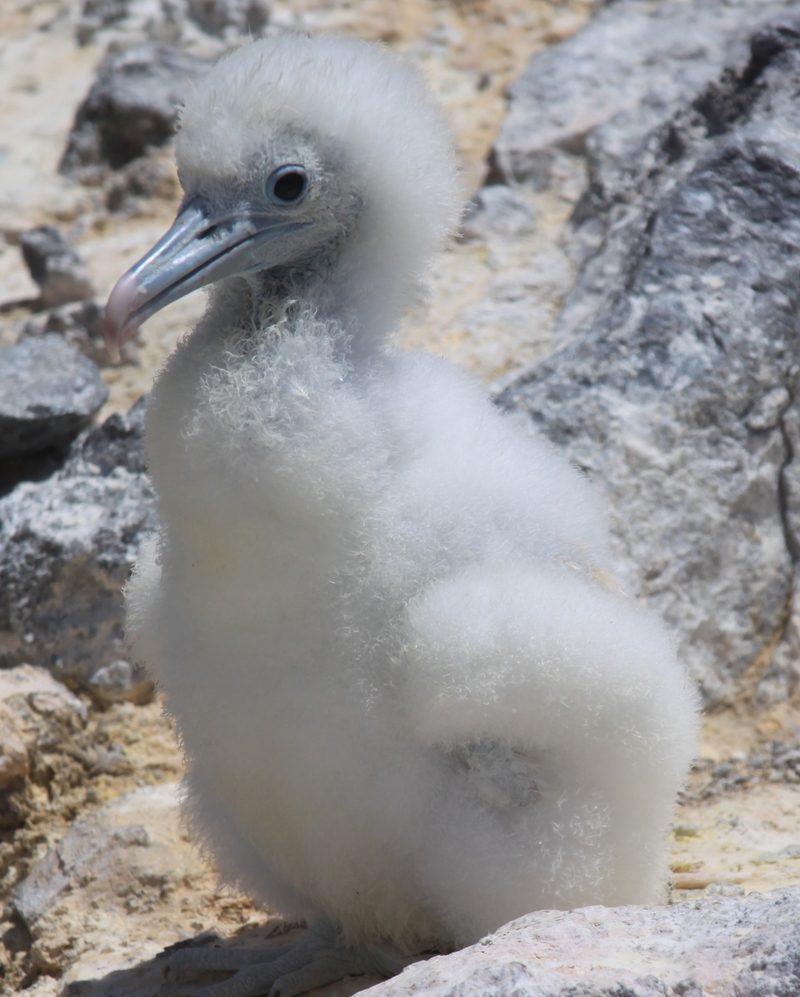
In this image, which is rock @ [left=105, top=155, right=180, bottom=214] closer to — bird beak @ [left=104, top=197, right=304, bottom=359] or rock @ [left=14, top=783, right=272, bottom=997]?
rock @ [left=14, top=783, right=272, bottom=997]

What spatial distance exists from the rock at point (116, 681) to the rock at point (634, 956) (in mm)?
1946

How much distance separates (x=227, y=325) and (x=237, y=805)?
1031 millimetres

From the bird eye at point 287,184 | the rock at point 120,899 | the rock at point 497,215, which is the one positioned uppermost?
the bird eye at point 287,184

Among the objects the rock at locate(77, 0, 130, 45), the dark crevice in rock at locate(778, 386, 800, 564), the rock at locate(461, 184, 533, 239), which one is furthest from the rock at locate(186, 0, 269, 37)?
the dark crevice in rock at locate(778, 386, 800, 564)

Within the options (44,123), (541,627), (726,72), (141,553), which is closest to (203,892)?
(141,553)

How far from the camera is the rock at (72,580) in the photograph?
3.76 metres

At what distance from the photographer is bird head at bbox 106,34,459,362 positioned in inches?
88.3

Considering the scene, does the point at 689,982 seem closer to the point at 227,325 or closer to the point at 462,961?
the point at 462,961

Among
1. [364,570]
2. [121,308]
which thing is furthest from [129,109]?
[364,570]

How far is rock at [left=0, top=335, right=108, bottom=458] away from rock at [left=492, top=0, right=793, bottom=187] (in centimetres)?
227

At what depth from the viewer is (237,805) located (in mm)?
2516

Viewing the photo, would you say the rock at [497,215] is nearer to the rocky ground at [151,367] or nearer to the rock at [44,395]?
the rocky ground at [151,367]

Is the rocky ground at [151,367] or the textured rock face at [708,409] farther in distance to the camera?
the textured rock face at [708,409]

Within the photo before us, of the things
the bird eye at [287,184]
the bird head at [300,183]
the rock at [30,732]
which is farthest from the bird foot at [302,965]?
the bird eye at [287,184]
